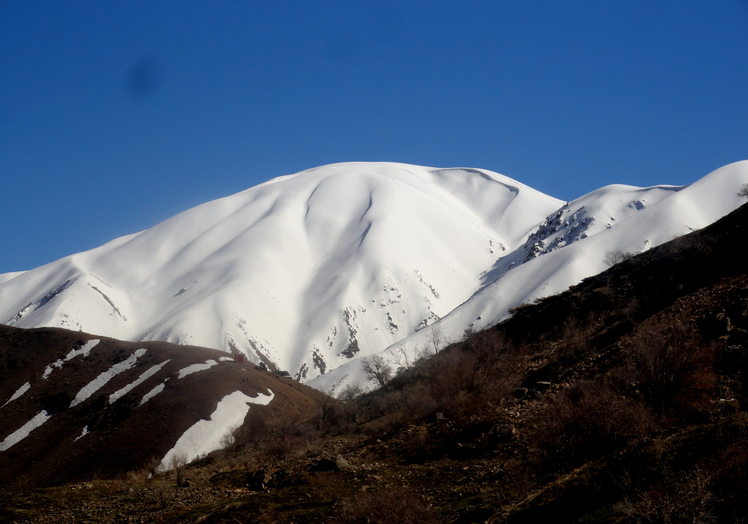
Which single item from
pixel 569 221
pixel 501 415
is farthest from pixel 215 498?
pixel 569 221

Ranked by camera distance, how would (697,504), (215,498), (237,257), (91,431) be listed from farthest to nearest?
(237,257), (91,431), (215,498), (697,504)

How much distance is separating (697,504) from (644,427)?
3.74m

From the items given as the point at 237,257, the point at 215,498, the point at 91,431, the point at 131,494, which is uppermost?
the point at 237,257

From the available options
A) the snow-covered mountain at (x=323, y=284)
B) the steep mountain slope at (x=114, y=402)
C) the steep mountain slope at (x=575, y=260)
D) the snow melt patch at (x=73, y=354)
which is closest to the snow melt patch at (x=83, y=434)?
the steep mountain slope at (x=114, y=402)

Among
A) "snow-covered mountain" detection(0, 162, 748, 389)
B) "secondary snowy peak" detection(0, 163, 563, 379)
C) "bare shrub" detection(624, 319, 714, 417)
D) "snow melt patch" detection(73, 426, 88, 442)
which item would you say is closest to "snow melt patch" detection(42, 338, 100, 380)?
"snow melt patch" detection(73, 426, 88, 442)

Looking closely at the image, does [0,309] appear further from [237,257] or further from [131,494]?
[131,494]

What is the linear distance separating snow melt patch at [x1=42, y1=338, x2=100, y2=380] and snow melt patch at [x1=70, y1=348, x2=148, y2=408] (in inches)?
237

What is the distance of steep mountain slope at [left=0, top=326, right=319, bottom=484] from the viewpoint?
1713 inches

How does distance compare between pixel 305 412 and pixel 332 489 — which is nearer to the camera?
pixel 332 489

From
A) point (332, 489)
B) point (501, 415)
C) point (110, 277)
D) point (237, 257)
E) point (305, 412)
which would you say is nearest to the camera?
point (332, 489)

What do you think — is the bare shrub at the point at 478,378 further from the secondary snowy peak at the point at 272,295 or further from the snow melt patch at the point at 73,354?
the secondary snowy peak at the point at 272,295

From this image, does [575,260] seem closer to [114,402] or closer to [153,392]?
[153,392]

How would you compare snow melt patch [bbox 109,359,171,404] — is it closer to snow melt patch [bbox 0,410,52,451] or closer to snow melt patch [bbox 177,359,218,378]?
snow melt patch [bbox 177,359,218,378]

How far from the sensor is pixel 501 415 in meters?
17.1
